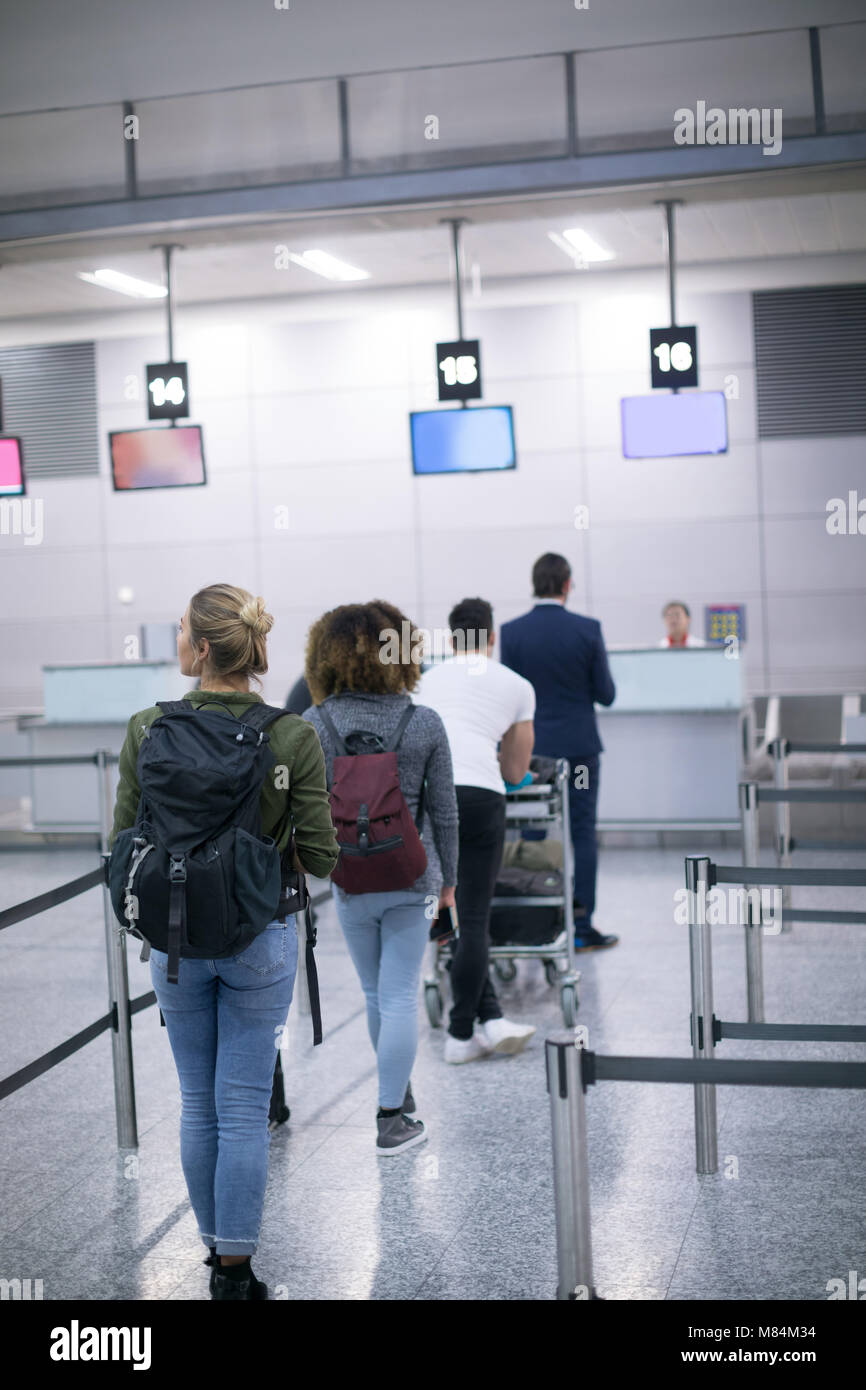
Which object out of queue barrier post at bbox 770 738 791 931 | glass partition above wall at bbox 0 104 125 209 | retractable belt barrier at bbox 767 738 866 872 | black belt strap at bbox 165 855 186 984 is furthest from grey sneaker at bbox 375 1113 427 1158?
glass partition above wall at bbox 0 104 125 209

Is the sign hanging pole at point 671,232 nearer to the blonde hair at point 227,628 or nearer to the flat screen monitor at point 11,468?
the flat screen monitor at point 11,468

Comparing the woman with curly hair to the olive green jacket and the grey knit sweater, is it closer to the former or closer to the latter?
the grey knit sweater

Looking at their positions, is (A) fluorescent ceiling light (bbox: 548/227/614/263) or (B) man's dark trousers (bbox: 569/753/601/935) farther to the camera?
(A) fluorescent ceiling light (bbox: 548/227/614/263)

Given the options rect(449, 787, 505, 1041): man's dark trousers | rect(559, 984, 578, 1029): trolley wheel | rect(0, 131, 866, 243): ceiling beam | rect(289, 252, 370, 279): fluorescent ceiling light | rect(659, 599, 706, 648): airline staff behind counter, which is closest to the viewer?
rect(449, 787, 505, 1041): man's dark trousers

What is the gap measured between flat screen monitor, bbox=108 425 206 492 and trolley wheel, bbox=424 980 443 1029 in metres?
5.46

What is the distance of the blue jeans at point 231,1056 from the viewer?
2.63 meters

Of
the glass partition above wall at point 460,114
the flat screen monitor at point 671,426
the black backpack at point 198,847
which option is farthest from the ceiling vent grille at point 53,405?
the black backpack at point 198,847

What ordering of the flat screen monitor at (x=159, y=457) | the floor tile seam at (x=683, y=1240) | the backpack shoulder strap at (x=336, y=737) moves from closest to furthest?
1. the floor tile seam at (x=683, y=1240)
2. the backpack shoulder strap at (x=336, y=737)
3. the flat screen monitor at (x=159, y=457)

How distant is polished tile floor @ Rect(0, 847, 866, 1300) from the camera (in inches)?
115

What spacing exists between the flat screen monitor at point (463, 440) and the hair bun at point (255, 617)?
634 centimetres

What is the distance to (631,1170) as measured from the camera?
3.50 m
